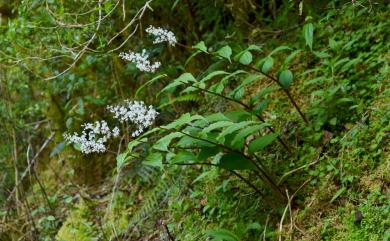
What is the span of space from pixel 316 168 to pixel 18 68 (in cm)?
295

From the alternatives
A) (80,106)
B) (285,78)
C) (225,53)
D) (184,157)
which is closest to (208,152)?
(184,157)

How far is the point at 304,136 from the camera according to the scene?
3227mm

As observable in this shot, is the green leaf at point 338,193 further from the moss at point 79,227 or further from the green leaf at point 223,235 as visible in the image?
the moss at point 79,227

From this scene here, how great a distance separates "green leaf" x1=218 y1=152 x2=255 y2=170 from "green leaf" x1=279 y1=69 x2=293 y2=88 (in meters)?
0.56

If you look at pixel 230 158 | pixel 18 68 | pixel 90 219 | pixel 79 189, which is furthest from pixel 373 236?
pixel 18 68

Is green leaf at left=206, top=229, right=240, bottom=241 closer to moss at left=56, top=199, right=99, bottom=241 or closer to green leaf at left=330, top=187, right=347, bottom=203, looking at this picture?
green leaf at left=330, top=187, right=347, bottom=203

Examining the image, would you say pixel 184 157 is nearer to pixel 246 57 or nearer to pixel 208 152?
pixel 208 152

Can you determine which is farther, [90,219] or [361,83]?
[90,219]

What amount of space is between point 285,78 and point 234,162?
2.06 feet

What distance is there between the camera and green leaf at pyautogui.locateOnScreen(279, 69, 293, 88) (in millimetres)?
3000

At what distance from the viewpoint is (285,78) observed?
3012 mm

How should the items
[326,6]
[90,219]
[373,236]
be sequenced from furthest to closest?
[90,219] < [326,6] < [373,236]

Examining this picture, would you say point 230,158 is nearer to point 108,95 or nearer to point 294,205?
point 294,205

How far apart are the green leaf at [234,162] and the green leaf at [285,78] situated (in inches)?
21.9
